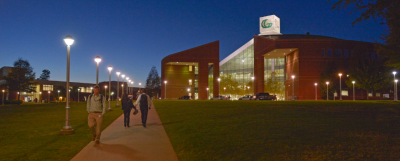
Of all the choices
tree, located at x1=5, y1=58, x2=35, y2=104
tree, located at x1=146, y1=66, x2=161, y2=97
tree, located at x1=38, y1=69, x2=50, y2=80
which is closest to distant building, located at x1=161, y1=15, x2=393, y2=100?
tree, located at x1=5, y1=58, x2=35, y2=104

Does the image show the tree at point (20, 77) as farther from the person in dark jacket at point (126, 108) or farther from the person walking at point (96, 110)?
the person walking at point (96, 110)

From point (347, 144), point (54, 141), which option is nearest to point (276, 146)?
point (347, 144)

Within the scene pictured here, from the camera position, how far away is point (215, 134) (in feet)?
34.4

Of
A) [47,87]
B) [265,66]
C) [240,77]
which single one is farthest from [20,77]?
[265,66]

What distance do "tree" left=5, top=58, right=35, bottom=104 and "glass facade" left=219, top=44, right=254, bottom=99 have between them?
47896 mm

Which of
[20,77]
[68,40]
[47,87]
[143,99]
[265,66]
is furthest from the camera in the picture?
[47,87]

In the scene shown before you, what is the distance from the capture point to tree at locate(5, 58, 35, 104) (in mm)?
63688

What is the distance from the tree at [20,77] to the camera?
209 feet

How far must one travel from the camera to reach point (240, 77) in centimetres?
8306

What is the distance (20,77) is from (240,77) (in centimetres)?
5489

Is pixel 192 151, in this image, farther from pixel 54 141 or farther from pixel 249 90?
pixel 249 90

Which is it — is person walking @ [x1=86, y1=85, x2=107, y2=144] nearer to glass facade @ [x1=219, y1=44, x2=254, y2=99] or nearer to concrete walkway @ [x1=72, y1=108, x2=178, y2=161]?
concrete walkway @ [x1=72, y1=108, x2=178, y2=161]

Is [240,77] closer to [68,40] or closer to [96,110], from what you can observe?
[68,40]

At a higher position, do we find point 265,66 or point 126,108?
point 265,66
